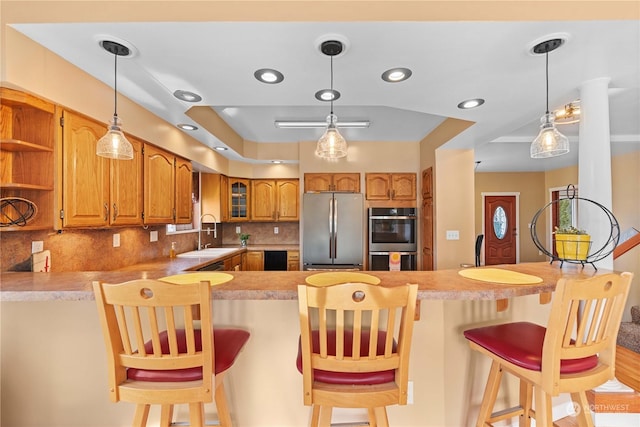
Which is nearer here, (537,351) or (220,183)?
(537,351)

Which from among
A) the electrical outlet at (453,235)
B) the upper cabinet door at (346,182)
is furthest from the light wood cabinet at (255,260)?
the electrical outlet at (453,235)

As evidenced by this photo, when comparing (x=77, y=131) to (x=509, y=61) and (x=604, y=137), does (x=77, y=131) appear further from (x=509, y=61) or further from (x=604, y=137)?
(x=604, y=137)

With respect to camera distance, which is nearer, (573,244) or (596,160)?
(573,244)

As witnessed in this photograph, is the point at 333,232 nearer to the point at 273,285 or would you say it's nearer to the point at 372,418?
the point at 273,285

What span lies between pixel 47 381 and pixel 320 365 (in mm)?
1586

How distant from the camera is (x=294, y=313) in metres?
1.60

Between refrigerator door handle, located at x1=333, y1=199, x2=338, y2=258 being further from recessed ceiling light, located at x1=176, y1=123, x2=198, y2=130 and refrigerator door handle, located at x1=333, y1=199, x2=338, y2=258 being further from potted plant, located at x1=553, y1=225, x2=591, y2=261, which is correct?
potted plant, located at x1=553, y1=225, x2=591, y2=261

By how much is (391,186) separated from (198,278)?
3.42m

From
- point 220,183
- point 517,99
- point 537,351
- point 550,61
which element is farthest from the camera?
point 220,183

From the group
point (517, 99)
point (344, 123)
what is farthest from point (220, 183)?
point (517, 99)

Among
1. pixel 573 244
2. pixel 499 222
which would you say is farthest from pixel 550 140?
pixel 499 222

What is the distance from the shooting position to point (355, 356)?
1.04 meters

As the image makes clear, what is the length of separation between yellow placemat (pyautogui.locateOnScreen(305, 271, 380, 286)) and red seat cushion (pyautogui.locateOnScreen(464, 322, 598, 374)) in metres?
0.52

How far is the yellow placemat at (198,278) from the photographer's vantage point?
142cm
